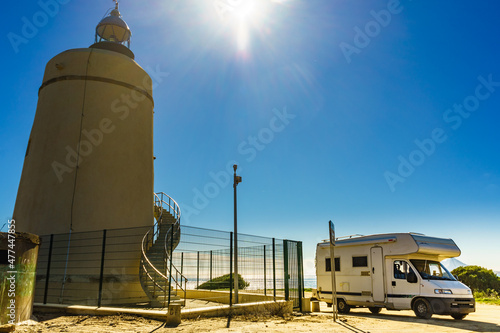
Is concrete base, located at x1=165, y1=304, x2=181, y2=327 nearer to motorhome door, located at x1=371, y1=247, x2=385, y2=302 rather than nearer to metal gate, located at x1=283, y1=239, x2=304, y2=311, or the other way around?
metal gate, located at x1=283, y1=239, x2=304, y2=311

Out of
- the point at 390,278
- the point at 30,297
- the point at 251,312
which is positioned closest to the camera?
the point at 30,297

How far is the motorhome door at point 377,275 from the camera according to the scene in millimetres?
13852

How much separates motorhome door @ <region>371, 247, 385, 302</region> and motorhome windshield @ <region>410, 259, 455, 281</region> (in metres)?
1.16

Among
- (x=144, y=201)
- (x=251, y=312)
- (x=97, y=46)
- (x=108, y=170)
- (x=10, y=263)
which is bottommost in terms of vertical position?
(x=251, y=312)

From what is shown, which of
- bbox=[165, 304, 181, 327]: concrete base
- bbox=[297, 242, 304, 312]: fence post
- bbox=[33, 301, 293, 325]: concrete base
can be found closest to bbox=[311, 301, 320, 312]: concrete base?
bbox=[297, 242, 304, 312]: fence post

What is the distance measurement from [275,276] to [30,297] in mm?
7706

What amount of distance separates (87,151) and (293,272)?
10.4 meters

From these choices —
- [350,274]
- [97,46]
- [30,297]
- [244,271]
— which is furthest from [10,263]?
[97,46]

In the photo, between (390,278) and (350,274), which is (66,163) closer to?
(350,274)

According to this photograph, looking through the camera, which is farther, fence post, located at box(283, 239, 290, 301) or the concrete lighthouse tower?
the concrete lighthouse tower

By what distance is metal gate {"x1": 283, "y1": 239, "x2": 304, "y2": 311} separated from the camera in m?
13.6

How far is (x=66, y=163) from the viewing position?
16.4 m

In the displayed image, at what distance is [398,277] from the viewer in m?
13.5

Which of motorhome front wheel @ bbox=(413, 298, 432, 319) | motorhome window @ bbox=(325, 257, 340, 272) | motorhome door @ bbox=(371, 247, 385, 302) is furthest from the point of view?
motorhome window @ bbox=(325, 257, 340, 272)
